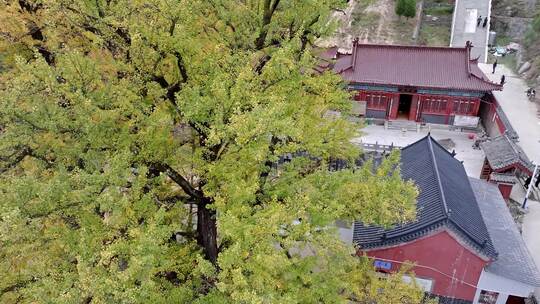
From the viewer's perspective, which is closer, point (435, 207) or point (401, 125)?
point (435, 207)

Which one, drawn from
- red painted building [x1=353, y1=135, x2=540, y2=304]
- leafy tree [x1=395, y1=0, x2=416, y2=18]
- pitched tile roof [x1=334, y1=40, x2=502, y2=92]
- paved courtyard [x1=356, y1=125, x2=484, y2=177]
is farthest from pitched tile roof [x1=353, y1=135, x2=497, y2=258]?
leafy tree [x1=395, y1=0, x2=416, y2=18]

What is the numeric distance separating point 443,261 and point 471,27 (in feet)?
118

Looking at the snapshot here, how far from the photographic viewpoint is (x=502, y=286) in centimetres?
1527

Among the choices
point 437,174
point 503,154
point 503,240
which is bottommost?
point 503,240

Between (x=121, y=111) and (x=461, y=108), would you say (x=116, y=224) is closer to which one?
(x=121, y=111)

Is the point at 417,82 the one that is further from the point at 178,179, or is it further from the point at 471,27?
the point at 178,179

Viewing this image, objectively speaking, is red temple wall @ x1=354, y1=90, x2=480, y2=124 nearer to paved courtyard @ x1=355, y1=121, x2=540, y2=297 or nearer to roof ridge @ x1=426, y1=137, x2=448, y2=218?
paved courtyard @ x1=355, y1=121, x2=540, y2=297

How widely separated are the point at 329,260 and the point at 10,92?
8251 mm

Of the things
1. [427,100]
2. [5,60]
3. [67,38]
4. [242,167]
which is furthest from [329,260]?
[427,100]

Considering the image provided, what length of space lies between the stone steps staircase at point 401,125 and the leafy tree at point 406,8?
57.8 feet

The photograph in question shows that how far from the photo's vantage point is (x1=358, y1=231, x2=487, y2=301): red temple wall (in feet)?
49.3

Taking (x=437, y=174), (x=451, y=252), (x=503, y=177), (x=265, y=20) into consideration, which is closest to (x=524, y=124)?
(x=503, y=177)

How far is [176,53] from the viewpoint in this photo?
34.0 feet

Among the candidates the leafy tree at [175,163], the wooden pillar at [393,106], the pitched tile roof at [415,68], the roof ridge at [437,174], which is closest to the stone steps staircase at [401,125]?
the wooden pillar at [393,106]
